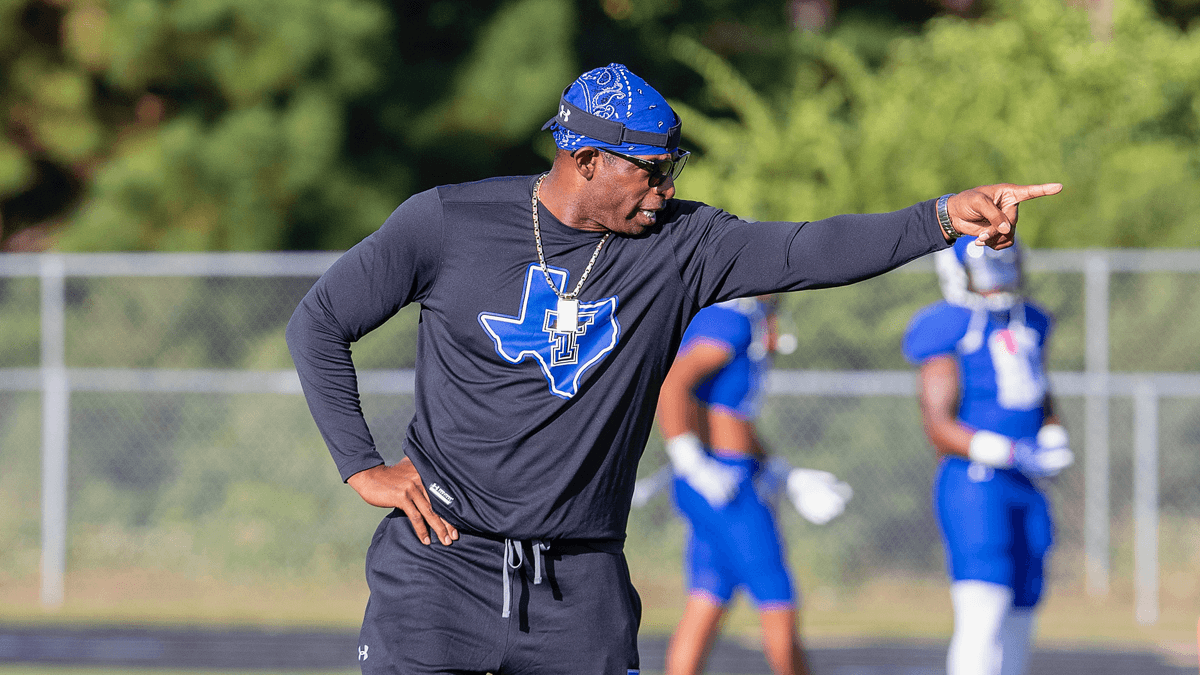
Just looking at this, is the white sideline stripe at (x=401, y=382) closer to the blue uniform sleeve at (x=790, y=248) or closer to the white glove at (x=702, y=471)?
the white glove at (x=702, y=471)

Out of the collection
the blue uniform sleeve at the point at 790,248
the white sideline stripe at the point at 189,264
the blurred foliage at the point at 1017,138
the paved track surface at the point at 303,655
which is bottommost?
the paved track surface at the point at 303,655

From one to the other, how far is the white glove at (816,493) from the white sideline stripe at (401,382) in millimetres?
3734

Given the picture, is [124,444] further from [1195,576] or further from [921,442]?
[1195,576]

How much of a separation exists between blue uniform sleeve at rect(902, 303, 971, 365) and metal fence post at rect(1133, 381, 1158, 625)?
15.9 ft

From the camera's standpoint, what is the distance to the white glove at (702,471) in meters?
6.18

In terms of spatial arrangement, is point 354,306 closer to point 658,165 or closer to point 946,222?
point 658,165

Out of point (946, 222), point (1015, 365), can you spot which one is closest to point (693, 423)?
point (1015, 365)

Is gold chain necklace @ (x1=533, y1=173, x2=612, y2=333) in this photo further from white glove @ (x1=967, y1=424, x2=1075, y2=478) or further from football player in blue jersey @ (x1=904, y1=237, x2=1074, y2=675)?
white glove @ (x1=967, y1=424, x2=1075, y2=478)

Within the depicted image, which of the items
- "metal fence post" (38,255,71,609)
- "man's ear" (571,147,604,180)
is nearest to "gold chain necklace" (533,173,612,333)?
"man's ear" (571,147,604,180)

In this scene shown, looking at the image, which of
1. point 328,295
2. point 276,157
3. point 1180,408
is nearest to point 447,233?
point 328,295

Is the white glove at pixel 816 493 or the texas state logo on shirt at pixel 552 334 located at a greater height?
the texas state logo on shirt at pixel 552 334

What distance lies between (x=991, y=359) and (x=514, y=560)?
126 inches

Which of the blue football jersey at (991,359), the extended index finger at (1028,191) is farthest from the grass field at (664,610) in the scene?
the extended index finger at (1028,191)

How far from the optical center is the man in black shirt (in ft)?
10.8
